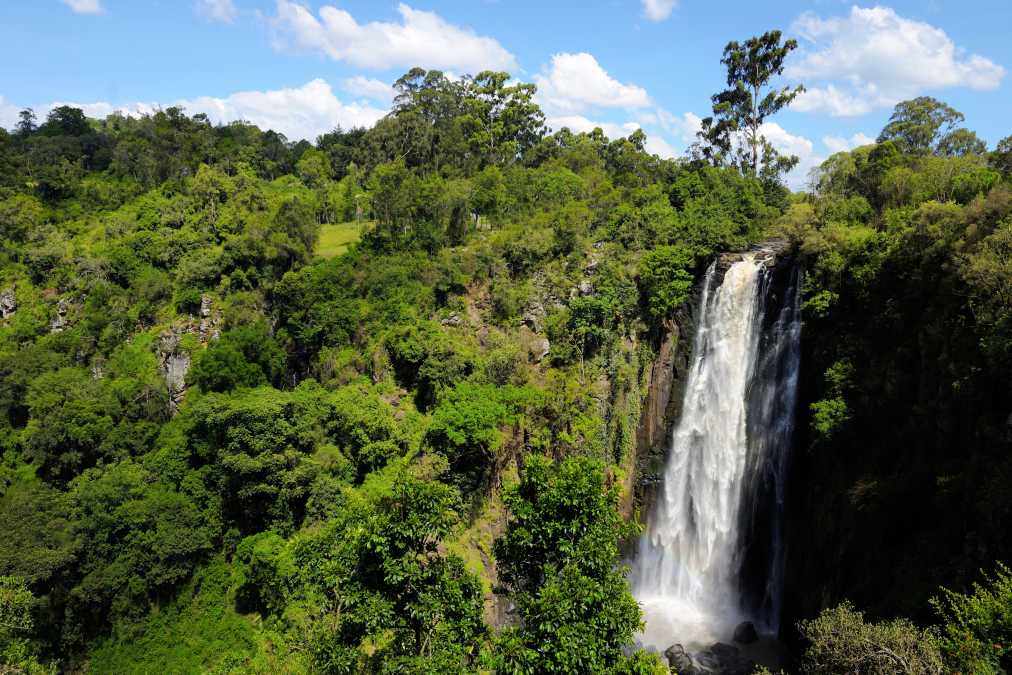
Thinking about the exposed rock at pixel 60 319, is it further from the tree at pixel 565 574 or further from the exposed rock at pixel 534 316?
the tree at pixel 565 574

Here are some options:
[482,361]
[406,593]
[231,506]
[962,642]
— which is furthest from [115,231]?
[962,642]

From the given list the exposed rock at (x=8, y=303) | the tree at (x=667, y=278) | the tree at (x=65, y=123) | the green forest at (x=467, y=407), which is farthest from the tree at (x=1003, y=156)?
the tree at (x=65, y=123)

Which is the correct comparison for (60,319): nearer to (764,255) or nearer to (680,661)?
(680,661)

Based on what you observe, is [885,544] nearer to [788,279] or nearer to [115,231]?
[788,279]

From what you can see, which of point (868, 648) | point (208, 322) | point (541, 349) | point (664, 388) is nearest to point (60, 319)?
point (208, 322)

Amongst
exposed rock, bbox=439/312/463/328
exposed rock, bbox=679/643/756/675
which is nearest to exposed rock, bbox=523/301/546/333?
exposed rock, bbox=439/312/463/328

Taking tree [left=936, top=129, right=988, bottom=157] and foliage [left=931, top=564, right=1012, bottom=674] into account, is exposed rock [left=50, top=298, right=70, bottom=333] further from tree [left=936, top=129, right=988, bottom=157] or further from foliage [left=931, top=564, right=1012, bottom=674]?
tree [left=936, top=129, right=988, bottom=157]
